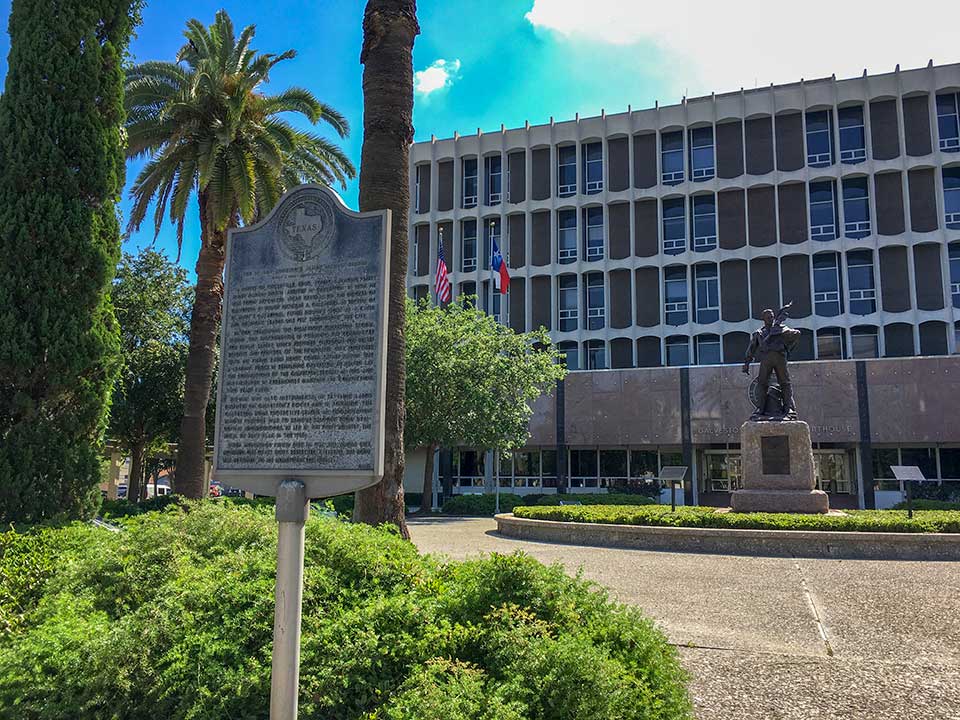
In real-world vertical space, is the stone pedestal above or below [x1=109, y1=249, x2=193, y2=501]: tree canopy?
below

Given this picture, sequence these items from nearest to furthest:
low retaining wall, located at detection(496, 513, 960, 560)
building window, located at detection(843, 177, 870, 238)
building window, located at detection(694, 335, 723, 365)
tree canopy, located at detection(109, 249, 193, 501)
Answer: low retaining wall, located at detection(496, 513, 960, 560)
tree canopy, located at detection(109, 249, 193, 501)
building window, located at detection(843, 177, 870, 238)
building window, located at detection(694, 335, 723, 365)

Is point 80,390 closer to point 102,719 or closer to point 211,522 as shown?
point 211,522

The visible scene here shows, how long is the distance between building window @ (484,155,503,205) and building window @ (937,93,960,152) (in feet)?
80.2

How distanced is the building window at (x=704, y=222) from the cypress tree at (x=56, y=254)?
37.0 meters

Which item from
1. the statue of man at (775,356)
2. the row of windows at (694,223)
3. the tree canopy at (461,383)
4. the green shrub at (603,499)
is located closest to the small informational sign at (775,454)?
the statue of man at (775,356)

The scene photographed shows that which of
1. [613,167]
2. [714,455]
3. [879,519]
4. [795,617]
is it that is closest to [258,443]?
[795,617]

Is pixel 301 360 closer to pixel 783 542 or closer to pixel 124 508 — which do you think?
pixel 783 542

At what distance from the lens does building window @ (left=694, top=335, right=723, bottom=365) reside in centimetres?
4159

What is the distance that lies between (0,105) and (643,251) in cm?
3735

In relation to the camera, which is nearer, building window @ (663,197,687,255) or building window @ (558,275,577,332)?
building window @ (663,197,687,255)

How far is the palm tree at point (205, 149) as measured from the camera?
714 inches

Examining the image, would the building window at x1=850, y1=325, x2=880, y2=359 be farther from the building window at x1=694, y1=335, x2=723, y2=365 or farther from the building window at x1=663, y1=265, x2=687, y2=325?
the building window at x1=663, y1=265, x2=687, y2=325

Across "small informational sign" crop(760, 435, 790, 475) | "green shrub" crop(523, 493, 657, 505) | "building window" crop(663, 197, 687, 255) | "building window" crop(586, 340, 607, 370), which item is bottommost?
"green shrub" crop(523, 493, 657, 505)

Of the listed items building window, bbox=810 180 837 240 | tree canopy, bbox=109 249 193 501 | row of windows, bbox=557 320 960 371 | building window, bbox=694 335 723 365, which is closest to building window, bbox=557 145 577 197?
row of windows, bbox=557 320 960 371
